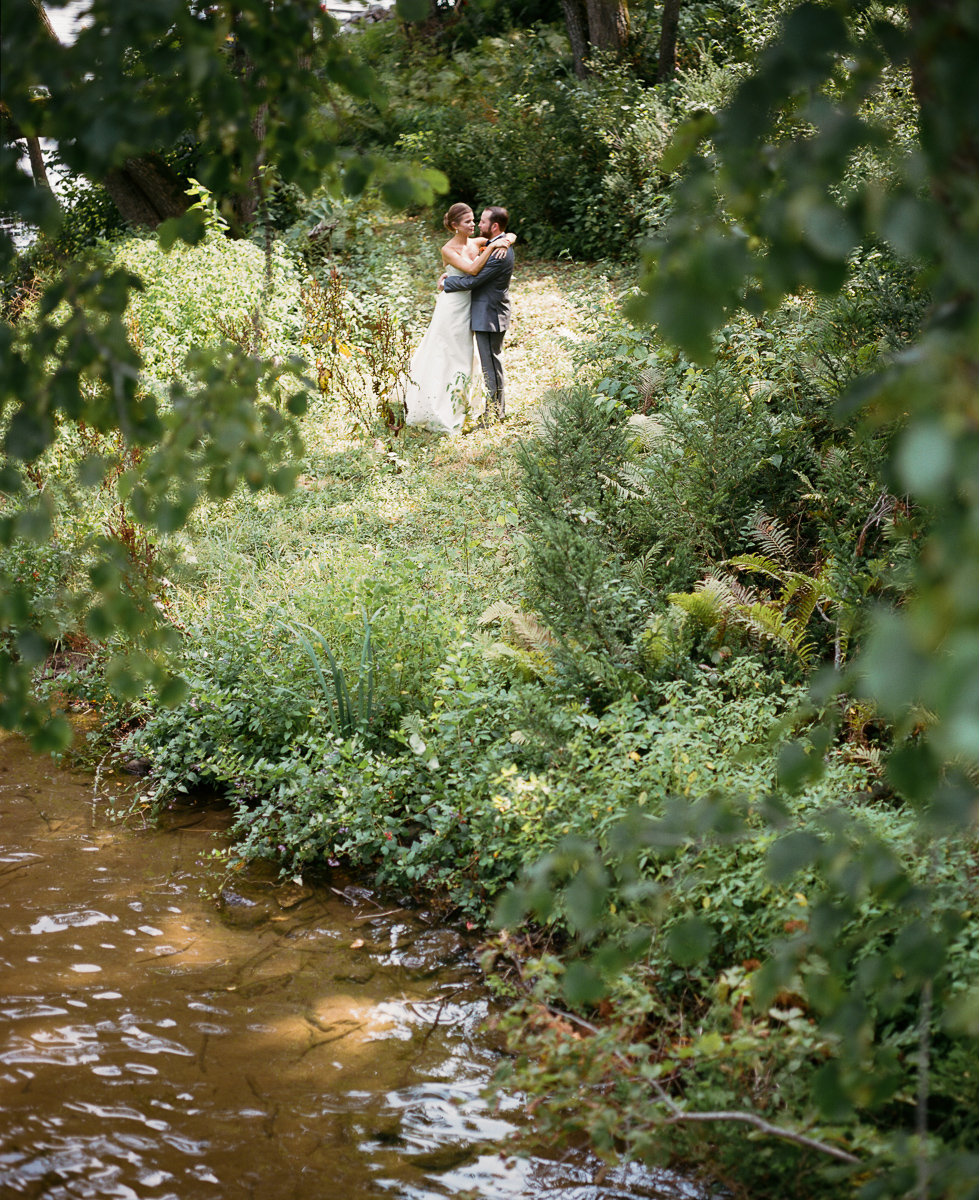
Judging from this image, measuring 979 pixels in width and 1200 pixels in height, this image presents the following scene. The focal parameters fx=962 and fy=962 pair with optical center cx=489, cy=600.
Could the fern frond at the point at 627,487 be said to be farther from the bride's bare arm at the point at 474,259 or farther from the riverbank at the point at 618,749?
the bride's bare arm at the point at 474,259

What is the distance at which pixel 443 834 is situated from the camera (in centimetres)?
397

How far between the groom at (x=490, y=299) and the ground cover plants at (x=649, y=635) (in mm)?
446

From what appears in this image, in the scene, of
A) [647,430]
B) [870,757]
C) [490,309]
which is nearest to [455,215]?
[490,309]

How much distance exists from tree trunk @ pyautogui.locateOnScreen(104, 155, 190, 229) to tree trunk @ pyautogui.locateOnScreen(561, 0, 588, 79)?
19.8 ft

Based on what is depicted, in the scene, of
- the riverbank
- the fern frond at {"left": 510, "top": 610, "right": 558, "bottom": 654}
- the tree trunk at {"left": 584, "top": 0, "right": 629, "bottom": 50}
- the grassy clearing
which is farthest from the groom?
the tree trunk at {"left": 584, "top": 0, "right": 629, "bottom": 50}

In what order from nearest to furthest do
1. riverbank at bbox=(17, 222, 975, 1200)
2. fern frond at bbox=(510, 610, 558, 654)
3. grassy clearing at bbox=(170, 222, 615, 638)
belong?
riverbank at bbox=(17, 222, 975, 1200) → fern frond at bbox=(510, 610, 558, 654) → grassy clearing at bbox=(170, 222, 615, 638)

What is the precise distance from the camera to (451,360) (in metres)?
9.30

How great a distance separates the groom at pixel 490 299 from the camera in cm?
901

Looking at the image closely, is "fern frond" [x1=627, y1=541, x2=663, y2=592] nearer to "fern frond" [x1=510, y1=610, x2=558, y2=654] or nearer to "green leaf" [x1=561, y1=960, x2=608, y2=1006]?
"fern frond" [x1=510, y1=610, x2=558, y2=654]

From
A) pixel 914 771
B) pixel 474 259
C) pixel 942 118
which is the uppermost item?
pixel 942 118

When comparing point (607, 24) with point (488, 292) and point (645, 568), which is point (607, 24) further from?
point (645, 568)

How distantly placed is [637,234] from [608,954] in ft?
38.4

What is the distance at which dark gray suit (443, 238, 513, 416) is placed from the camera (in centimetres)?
901

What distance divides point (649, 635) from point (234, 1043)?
2349mm
